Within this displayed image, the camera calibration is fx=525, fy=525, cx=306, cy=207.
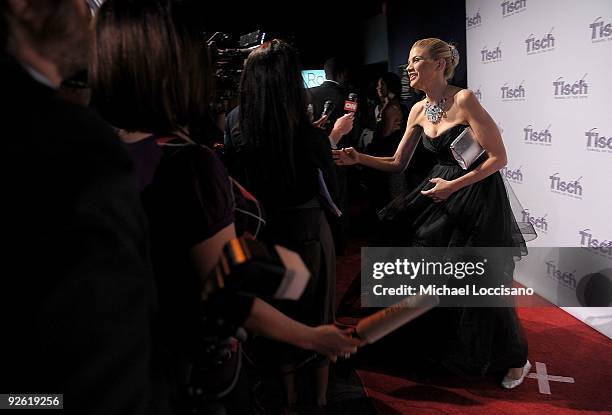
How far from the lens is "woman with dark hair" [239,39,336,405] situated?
78.0 inches

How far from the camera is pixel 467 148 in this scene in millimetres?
2441

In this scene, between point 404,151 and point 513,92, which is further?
point 513,92

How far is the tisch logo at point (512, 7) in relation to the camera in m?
3.57

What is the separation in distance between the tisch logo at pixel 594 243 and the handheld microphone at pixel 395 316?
2.38 m

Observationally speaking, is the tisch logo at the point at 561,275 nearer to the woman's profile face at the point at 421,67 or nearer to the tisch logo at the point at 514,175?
the tisch logo at the point at 514,175

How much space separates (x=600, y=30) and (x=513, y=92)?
3.20ft

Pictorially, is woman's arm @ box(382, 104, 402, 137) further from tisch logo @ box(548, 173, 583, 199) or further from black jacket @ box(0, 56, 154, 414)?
black jacket @ box(0, 56, 154, 414)

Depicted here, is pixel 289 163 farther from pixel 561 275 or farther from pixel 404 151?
pixel 561 275

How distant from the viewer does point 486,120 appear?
2434mm

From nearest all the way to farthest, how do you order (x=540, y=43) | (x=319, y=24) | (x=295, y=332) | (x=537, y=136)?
(x=295, y=332)
(x=540, y=43)
(x=537, y=136)
(x=319, y=24)

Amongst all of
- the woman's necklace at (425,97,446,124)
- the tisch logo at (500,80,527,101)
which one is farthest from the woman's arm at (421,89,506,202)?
the tisch logo at (500,80,527,101)

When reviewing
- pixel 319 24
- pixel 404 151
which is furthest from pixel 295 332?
pixel 319 24

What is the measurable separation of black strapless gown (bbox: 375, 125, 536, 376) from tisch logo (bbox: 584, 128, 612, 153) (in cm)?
71

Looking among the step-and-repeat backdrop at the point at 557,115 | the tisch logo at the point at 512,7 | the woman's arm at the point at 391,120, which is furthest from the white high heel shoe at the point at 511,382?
the woman's arm at the point at 391,120
